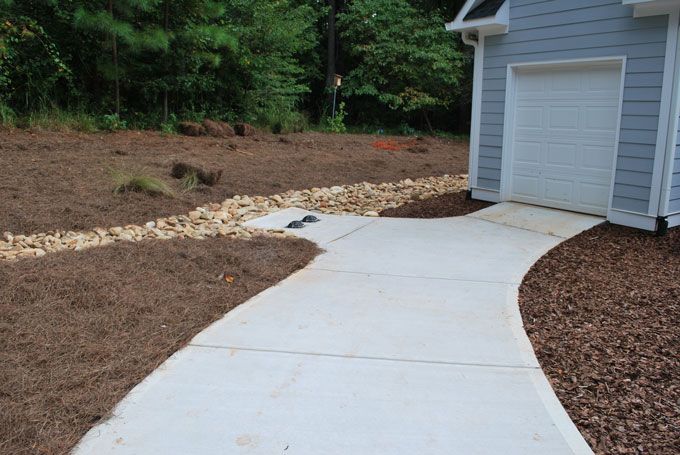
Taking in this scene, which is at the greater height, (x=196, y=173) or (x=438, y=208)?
(x=196, y=173)

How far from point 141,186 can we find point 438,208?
3984mm

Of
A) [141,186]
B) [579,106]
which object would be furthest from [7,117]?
[579,106]

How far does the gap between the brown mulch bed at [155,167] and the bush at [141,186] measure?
0.12 meters

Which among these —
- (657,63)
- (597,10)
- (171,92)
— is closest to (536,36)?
(597,10)

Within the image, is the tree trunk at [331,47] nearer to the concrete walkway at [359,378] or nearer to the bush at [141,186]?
the bush at [141,186]

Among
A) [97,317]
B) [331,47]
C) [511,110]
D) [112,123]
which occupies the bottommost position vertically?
[97,317]

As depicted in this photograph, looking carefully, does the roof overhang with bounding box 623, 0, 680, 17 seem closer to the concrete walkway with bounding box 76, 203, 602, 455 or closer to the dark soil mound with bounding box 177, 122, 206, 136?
the concrete walkway with bounding box 76, 203, 602, 455

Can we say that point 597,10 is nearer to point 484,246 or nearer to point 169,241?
point 484,246

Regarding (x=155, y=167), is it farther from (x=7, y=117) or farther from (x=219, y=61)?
(x=219, y=61)

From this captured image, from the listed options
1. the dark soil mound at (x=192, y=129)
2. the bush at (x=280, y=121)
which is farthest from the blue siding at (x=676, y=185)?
the bush at (x=280, y=121)

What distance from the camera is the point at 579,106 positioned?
7363 millimetres

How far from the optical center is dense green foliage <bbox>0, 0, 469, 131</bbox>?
12.0 metres

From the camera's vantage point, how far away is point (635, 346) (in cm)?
377

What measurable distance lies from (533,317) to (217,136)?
31.8 ft
